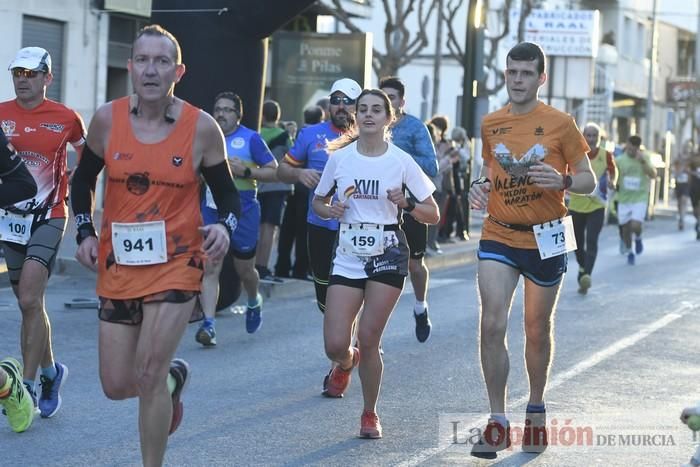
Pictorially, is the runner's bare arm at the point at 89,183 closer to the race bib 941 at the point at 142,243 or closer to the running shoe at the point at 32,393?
the race bib 941 at the point at 142,243

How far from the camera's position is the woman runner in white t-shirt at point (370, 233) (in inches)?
311

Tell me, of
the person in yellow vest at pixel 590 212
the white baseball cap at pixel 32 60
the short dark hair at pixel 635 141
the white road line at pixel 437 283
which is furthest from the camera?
the short dark hair at pixel 635 141

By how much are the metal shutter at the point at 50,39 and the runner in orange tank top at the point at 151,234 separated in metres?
17.8

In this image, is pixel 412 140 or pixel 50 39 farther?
pixel 50 39

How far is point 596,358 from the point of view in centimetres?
1123

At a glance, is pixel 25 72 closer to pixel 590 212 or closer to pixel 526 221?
pixel 526 221

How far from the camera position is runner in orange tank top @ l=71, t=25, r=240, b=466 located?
6090 mm

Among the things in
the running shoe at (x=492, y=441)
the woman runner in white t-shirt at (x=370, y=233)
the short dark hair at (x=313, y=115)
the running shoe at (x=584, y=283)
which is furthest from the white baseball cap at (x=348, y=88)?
the running shoe at (x=584, y=283)

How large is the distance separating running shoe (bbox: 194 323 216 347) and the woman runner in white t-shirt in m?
3.21

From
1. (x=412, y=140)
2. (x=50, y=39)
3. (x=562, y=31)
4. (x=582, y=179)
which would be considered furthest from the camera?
(x=562, y=31)

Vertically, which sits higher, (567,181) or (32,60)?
(32,60)

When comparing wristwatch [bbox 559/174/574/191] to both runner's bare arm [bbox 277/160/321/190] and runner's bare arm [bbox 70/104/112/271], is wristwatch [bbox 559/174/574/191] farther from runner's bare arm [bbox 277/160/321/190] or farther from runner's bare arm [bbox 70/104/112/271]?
runner's bare arm [bbox 70/104/112/271]

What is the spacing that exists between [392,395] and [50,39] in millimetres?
16477

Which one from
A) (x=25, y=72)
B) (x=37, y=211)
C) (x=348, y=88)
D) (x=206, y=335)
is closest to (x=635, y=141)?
(x=206, y=335)
